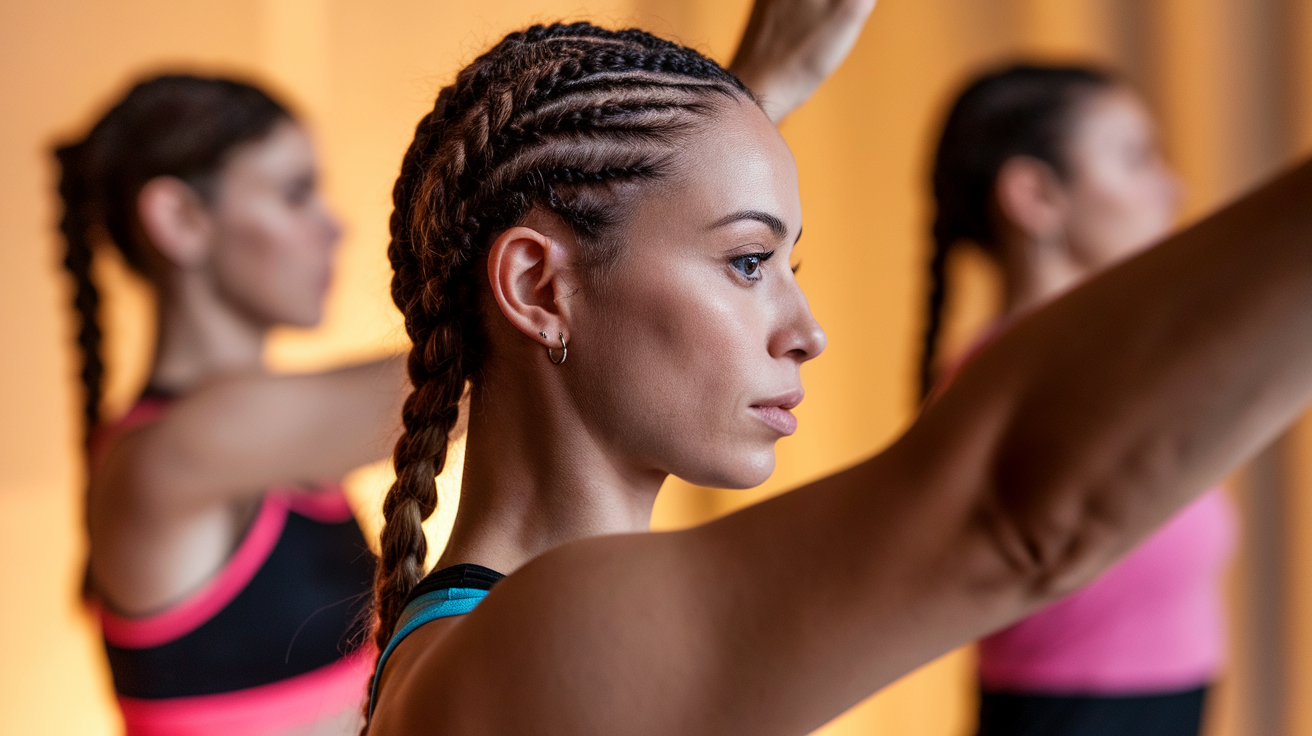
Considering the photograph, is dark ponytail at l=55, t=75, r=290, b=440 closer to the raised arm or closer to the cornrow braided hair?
the cornrow braided hair

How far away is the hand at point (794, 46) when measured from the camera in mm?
739

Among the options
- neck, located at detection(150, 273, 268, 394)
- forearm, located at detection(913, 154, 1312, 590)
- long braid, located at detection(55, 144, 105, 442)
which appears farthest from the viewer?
long braid, located at detection(55, 144, 105, 442)

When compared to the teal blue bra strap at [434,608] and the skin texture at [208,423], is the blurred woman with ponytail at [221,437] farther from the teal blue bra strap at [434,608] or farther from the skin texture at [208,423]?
the teal blue bra strap at [434,608]

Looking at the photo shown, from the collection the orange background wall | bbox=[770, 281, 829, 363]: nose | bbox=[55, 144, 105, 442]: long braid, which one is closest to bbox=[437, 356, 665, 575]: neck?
bbox=[770, 281, 829, 363]: nose

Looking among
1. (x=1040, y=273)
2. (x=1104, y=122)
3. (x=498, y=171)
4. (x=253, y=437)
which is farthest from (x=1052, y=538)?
(x=1104, y=122)

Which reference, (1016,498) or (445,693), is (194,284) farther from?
(1016,498)

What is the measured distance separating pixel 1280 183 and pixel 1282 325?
1.3 inches

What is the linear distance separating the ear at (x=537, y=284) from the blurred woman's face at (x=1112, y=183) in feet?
4.13

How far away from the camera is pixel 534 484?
62 cm

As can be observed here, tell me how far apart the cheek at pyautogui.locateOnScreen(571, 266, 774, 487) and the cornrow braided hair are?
41mm

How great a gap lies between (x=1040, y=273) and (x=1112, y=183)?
0.17 metres

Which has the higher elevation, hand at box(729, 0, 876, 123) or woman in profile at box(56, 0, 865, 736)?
hand at box(729, 0, 876, 123)

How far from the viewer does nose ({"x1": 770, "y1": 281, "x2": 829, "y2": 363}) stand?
58cm

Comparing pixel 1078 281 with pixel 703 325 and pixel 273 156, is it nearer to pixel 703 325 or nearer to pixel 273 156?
pixel 703 325
